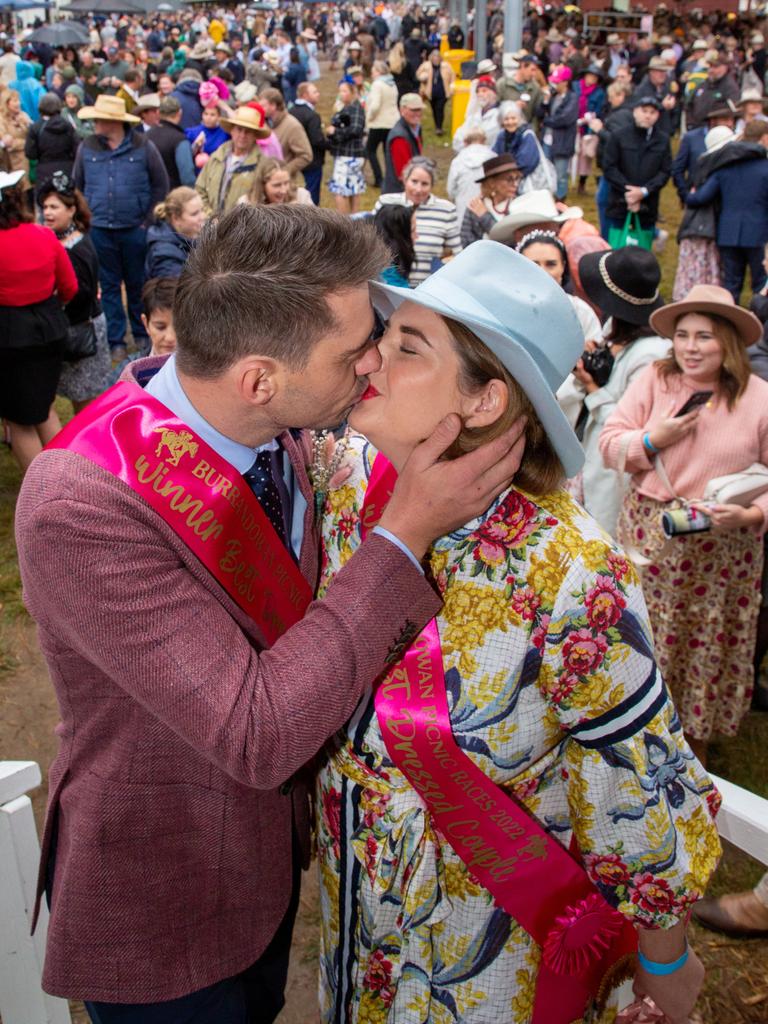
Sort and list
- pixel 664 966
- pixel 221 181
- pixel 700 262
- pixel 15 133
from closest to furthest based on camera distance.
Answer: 1. pixel 664 966
2. pixel 221 181
3. pixel 700 262
4. pixel 15 133

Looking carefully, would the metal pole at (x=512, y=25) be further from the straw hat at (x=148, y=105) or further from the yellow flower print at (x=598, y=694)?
the yellow flower print at (x=598, y=694)

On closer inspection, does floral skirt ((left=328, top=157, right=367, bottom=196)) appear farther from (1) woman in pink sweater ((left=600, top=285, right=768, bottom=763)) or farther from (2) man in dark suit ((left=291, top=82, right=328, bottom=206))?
(1) woman in pink sweater ((left=600, top=285, right=768, bottom=763))

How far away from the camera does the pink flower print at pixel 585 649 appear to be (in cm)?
168

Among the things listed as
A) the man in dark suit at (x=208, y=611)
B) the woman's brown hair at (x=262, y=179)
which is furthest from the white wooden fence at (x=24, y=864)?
the woman's brown hair at (x=262, y=179)

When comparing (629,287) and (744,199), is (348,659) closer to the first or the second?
(629,287)

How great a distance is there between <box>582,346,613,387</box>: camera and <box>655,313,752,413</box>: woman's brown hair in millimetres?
687

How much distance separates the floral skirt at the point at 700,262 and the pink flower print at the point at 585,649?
7550 millimetres

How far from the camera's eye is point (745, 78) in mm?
19000

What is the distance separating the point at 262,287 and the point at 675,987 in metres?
1.55

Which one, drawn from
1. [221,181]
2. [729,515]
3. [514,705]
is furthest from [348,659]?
[221,181]

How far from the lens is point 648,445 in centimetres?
363

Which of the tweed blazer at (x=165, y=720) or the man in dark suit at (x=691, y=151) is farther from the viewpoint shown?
the man in dark suit at (x=691, y=151)

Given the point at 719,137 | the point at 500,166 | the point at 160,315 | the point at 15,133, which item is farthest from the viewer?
the point at 15,133

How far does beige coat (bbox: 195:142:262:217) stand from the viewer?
8.14 metres
